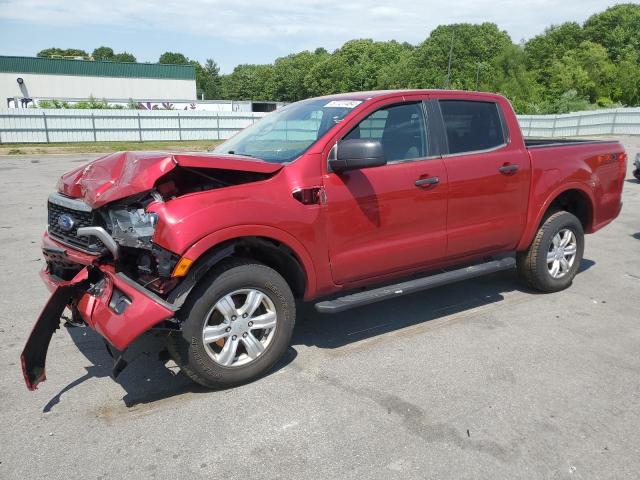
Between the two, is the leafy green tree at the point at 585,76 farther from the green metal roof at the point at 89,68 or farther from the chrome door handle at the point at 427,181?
the chrome door handle at the point at 427,181

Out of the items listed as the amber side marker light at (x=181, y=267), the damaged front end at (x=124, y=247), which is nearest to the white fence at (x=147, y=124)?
the damaged front end at (x=124, y=247)

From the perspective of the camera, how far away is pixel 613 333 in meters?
4.62

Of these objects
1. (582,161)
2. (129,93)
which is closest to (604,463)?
(582,161)

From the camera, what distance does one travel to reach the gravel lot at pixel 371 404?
289cm

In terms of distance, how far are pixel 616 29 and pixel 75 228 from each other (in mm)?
69143

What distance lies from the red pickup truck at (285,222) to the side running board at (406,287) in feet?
0.05

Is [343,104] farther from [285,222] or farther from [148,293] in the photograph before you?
[148,293]

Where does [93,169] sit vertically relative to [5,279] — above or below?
above

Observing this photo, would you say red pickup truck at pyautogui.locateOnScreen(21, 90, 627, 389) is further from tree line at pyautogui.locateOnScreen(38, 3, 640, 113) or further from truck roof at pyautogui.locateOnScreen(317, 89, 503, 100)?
tree line at pyautogui.locateOnScreen(38, 3, 640, 113)

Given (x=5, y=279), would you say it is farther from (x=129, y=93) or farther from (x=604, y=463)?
(x=129, y=93)

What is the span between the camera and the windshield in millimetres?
4133

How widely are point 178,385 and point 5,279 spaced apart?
3317 millimetres

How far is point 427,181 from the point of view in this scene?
14.4ft

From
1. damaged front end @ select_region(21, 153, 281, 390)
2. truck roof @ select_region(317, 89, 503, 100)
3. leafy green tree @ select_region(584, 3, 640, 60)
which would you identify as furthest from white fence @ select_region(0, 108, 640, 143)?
leafy green tree @ select_region(584, 3, 640, 60)
